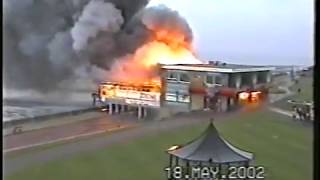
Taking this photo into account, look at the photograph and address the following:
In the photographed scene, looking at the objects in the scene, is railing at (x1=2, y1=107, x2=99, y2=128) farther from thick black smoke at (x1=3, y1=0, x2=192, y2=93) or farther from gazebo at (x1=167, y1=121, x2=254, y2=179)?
gazebo at (x1=167, y1=121, x2=254, y2=179)

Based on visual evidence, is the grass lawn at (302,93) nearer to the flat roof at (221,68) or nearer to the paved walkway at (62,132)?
the flat roof at (221,68)

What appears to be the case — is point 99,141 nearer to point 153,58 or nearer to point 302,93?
point 153,58

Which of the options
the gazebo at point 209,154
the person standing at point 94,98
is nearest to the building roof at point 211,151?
the gazebo at point 209,154

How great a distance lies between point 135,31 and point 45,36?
0.25 metres

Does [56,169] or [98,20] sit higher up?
[98,20]

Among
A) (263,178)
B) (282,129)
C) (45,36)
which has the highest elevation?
(45,36)

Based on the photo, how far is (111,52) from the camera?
127cm

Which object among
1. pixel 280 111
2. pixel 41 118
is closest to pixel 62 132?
pixel 41 118

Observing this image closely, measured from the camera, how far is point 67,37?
1.26 m

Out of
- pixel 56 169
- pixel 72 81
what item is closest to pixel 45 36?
pixel 72 81

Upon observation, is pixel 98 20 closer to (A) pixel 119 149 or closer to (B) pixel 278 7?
(A) pixel 119 149

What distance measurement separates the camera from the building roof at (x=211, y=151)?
4.07 feet

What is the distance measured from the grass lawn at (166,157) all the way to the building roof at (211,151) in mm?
18

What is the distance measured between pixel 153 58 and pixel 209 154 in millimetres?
313
